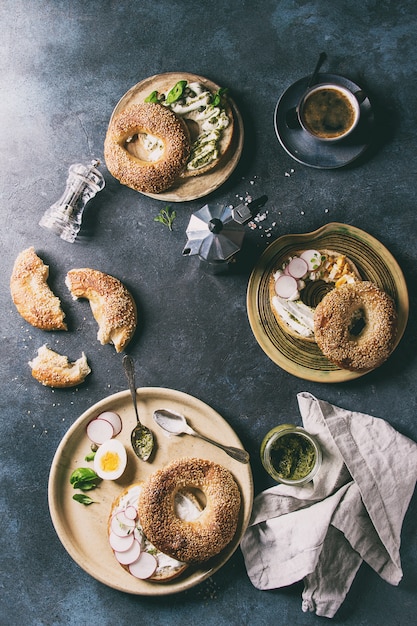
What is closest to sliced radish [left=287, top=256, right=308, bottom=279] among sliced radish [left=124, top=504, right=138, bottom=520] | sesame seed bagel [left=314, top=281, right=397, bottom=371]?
sesame seed bagel [left=314, top=281, right=397, bottom=371]

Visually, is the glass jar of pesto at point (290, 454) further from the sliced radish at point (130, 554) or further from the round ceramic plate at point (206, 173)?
the round ceramic plate at point (206, 173)

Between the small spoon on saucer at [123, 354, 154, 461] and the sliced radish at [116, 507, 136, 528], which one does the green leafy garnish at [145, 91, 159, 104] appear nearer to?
the small spoon on saucer at [123, 354, 154, 461]

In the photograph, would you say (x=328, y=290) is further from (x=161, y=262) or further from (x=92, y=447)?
(x=92, y=447)

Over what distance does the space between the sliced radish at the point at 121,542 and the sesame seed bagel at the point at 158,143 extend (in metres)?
2.13

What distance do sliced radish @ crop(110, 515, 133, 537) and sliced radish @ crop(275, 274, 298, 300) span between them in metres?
1.69

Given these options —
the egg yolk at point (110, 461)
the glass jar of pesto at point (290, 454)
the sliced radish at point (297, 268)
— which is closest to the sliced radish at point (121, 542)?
the egg yolk at point (110, 461)

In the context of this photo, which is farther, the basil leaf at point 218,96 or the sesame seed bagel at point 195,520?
the basil leaf at point 218,96

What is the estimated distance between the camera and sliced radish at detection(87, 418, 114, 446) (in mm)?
3791

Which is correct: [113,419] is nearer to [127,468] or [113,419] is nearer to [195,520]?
[127,468]

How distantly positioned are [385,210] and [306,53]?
1.16 meters

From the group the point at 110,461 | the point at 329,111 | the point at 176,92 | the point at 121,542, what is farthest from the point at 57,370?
the point at 329,111

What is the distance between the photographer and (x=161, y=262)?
3.96 metres

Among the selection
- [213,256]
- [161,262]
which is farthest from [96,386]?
[213,256]

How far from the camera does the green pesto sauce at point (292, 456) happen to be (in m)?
3.68
